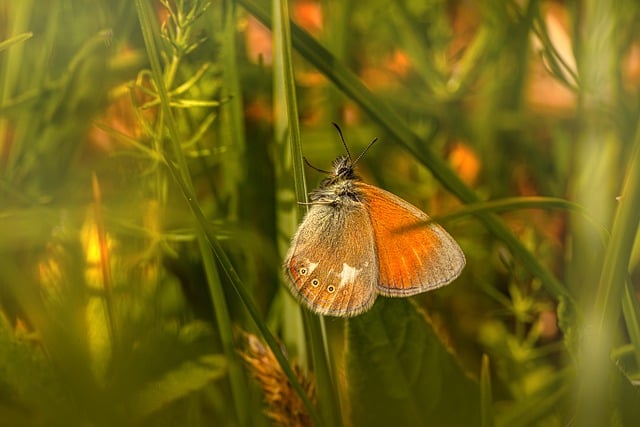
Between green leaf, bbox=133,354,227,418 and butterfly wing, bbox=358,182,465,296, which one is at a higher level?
butterfly wing, bbox=358,182,465,296

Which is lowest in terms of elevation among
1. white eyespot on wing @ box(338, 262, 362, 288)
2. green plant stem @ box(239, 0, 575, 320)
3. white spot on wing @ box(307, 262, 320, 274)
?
white eyespot on wing @ box(338, 262, 362, 288)

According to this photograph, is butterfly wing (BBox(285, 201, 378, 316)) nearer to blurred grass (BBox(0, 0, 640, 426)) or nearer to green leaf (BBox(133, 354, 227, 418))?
blurred grass (BBox(0, 0, 640, 426))

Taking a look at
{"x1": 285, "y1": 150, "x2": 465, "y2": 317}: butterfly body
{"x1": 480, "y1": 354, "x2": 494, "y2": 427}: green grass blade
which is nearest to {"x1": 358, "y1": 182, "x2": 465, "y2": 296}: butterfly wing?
{"x1": 285, "y1": 150, "x2": 465, "y2": 317}: butterfly body

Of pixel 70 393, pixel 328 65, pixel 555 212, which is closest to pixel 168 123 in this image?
pixel 328 65

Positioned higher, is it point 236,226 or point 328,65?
point 328,65

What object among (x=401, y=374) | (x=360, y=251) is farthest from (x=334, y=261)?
(x=401, y=374)

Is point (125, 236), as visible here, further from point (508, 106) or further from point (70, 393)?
point (508, 106)

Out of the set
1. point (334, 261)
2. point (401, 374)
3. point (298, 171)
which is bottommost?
point (401, 374)

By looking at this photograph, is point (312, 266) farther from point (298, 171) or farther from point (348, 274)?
point (298, 171)
